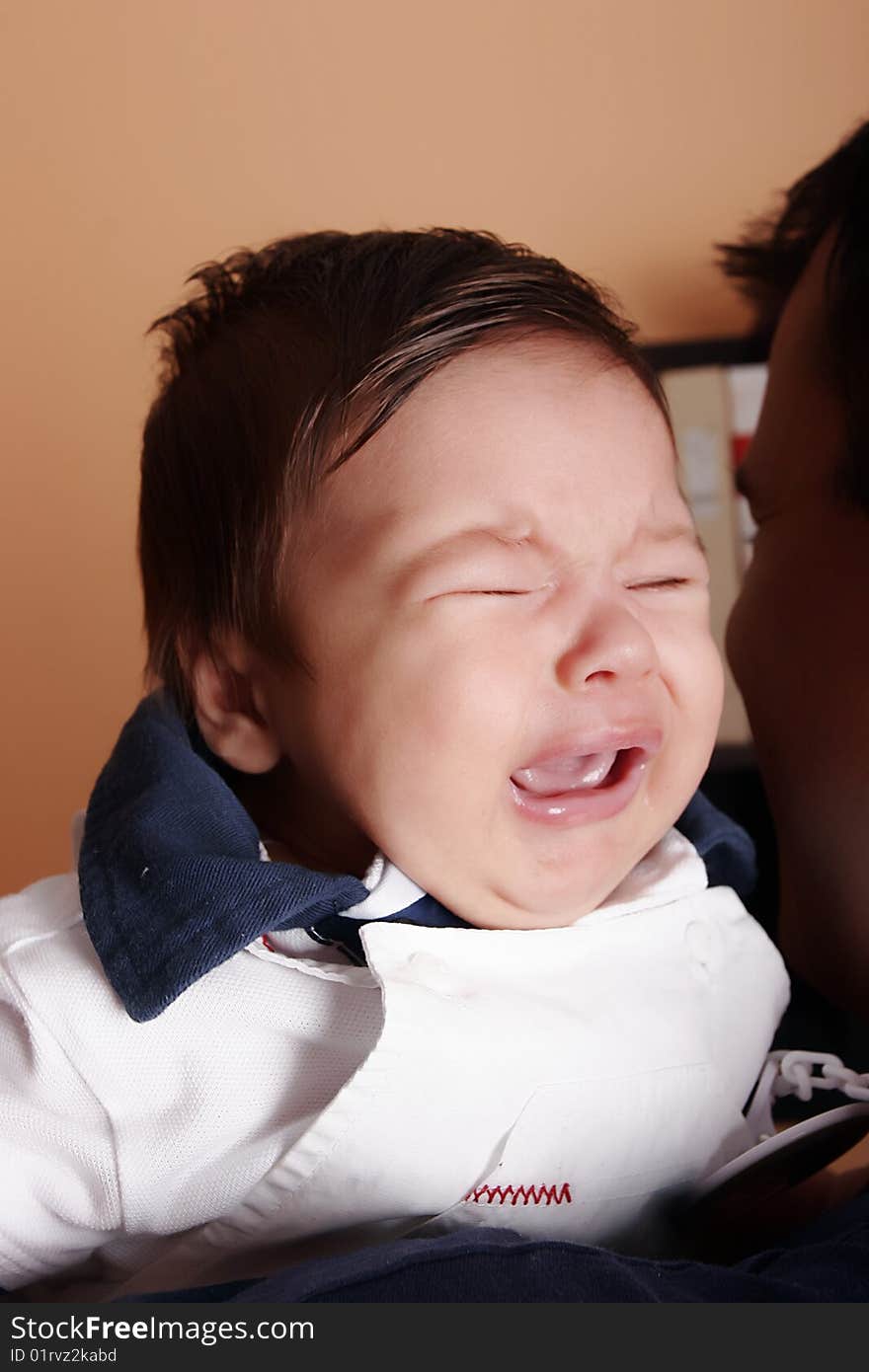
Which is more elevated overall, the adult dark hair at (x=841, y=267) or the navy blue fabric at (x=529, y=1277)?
the adult dark hair at (x=841, y=267)

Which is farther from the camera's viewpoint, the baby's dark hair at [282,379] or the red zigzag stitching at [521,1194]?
the baby's dark hair at [282,379]

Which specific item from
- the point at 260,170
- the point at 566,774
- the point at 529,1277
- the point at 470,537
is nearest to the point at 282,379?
the point at 470,537

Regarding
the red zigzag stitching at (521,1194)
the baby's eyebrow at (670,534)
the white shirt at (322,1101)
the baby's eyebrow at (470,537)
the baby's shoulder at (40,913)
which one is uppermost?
the baby's eyebrow at (470,537)

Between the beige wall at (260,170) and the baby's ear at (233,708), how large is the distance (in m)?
1.13

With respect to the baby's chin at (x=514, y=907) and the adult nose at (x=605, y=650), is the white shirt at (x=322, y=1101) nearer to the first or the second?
the baby's chin at (x=514, y=907)

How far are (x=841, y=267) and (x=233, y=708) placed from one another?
0.50 metres

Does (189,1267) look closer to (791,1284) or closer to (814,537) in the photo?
(791,1284)

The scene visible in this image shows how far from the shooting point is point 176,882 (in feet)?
2.31

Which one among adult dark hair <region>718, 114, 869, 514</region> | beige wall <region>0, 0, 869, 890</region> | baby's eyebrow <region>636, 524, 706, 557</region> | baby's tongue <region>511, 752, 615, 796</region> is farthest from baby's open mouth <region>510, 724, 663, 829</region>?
beige wall <region>0, 0, 869, 890</region>

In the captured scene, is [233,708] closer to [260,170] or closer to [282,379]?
[282,379]

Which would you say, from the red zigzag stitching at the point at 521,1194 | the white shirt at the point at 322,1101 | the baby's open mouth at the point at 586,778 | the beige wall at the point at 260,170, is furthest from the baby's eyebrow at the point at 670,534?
the beige wall at the point at 260,170

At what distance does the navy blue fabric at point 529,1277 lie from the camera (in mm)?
541

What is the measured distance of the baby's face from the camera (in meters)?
0.74

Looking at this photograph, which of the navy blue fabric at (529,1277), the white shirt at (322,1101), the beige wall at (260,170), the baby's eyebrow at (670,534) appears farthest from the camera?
the beige wall at (260,170)
